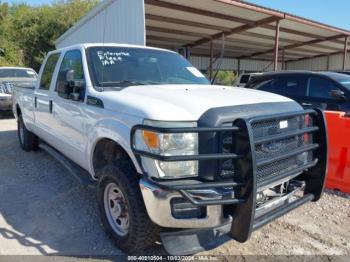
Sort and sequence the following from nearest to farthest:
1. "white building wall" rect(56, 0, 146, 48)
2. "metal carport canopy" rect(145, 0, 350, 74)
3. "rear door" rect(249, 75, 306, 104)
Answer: "rear door" rect(249, 75, 306, 104) → "white building wall" rect(56, 0, 146, 48) → "metal carport canopy" rect(145, 0, 350, 74)

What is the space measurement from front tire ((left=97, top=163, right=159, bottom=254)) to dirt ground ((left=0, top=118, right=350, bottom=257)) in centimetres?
23

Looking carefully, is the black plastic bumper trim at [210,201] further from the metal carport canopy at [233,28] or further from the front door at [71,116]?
the metal carport canopy at [233,28]

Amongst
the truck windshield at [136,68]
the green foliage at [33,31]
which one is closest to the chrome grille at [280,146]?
the truck windshield at [136,68]

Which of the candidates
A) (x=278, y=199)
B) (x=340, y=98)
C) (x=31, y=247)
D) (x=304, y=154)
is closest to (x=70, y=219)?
(x=31, y=247)

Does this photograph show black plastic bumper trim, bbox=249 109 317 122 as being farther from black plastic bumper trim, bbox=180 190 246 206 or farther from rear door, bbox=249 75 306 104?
rear door, bbox=249 75 306 104

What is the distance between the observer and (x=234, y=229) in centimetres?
282

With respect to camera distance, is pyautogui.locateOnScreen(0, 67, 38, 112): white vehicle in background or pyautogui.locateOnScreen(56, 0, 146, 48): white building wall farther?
pyautogui.locateOnScreen(0, 67, 38, 112): white vehicle in background

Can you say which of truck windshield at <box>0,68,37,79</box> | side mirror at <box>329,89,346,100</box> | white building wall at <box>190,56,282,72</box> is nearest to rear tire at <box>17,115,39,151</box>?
side mirror at <box>329,89,346,100</box>

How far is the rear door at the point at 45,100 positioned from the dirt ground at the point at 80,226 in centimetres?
79

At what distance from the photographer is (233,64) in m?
29.9

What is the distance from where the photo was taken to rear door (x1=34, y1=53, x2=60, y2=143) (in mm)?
5266

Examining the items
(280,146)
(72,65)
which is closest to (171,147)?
(280,146)

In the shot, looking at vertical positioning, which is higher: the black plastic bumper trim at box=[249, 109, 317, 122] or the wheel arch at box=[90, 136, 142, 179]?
the black plastic bumper trim at box=[249, 109, 317, 122]

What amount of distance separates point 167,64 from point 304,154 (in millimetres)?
2073
